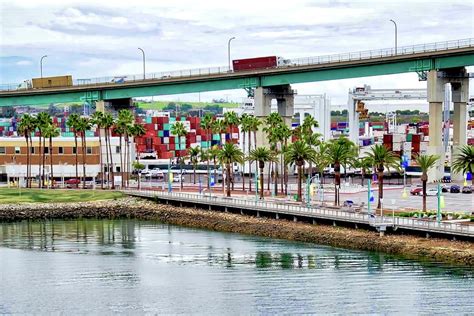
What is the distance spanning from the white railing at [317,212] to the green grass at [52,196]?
4.23 metres

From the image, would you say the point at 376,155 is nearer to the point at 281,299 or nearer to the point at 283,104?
the point at 281,299

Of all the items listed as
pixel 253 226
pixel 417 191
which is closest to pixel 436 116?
pixel 417 191

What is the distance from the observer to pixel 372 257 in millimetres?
88625

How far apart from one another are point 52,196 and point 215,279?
68.7m

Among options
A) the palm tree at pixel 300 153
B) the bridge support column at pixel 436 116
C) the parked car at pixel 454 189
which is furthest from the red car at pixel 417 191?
the palm tree at pixel 300 153

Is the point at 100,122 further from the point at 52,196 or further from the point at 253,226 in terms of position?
the point at 253,226

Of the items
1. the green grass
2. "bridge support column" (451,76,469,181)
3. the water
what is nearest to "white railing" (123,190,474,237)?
the green grass

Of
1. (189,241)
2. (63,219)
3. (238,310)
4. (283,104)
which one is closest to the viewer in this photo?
(238,310)

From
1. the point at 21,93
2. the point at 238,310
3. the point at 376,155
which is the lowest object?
the point at 238,310

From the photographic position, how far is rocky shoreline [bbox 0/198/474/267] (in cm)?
8694

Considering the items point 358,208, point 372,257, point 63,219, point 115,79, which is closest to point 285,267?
point 372,257

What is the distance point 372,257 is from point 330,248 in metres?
7.25

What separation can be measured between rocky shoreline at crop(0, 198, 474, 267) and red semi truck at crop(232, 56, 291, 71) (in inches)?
1630

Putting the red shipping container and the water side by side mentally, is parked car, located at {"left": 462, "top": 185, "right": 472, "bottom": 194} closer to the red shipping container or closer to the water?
the water
